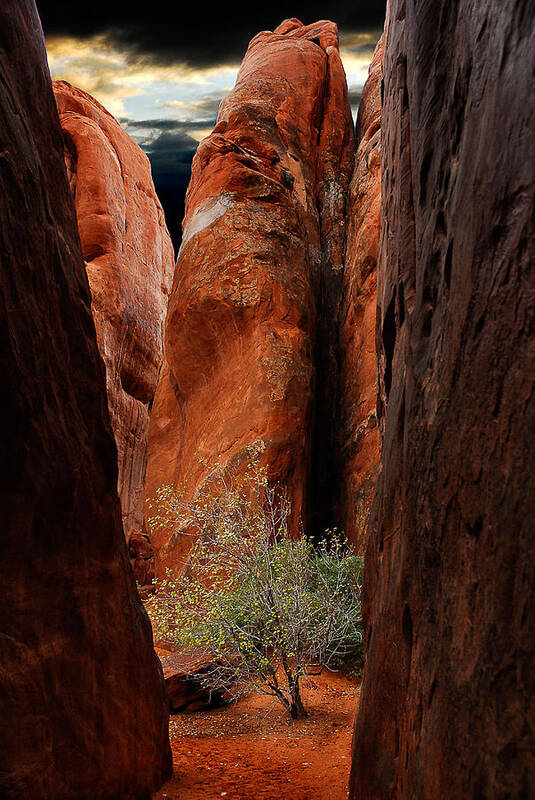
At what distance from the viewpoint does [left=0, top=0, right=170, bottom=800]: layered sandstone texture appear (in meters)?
3.60

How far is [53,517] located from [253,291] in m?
11.0

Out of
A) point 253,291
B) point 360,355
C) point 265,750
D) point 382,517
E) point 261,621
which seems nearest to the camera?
point 382,517

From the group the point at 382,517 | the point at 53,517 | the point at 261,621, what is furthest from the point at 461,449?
the point at 261,621

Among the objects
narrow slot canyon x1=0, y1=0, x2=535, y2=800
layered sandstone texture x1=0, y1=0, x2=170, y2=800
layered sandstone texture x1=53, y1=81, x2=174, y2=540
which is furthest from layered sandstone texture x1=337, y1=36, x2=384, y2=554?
layered sandstone texture x1=0, y1=0, x2=170, y2=800

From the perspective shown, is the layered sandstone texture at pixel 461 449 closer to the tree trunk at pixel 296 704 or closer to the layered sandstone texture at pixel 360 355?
the tree trunk at pixel 296 704

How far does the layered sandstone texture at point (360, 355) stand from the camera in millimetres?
13281

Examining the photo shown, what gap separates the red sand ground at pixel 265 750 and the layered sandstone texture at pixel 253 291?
187 inches

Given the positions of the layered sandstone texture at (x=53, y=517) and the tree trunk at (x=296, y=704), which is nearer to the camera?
the layered sandstone texture at (x=53, y=517)

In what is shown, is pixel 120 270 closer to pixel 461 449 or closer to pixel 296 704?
pixel 296 704

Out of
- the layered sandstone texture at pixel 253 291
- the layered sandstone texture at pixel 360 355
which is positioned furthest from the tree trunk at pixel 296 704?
the layered sandstone texture at pixel 253 291

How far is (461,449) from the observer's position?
9.31 feet

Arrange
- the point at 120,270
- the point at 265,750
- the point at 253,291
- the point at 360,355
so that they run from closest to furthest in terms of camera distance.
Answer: the point at 265,750, the point at 253,291, the point at 360,355, the point at 120,270

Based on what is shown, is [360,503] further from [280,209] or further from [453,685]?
[453,685]

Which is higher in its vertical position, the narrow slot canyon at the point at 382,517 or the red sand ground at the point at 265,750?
the narrow slot canyon at the point at 382,517
